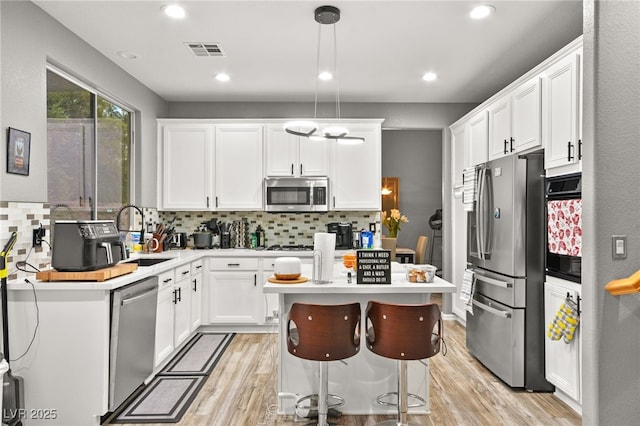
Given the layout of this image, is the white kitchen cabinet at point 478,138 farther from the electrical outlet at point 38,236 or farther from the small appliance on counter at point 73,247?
the electrical outlet at point 38,236

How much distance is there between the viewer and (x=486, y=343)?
3652mm

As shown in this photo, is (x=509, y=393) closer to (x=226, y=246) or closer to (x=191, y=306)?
(x=191, y=306)

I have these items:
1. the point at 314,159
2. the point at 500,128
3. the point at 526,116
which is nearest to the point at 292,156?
the point at 314,159

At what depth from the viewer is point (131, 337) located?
2.91 m

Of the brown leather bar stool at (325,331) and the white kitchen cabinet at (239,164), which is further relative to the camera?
the white kitchen cabinet at (239,164)

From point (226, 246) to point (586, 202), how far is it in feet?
13.3

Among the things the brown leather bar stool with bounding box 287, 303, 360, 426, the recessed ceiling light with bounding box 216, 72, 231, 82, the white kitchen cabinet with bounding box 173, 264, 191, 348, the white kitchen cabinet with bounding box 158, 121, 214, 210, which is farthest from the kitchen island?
the white kitchen cabinet with bounding box 158, 121, 214, 210

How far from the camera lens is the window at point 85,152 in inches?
129

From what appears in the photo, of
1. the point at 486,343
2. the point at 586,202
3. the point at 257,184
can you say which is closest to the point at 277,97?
the point at 257,184

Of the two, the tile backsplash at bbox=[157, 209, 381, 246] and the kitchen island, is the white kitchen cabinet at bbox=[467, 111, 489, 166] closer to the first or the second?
the tile backsplash at bbox=[157, 209, 381, 246]

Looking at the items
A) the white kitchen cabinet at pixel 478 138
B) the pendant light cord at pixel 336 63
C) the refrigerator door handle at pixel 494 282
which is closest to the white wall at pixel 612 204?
the refrigerator door handle at pixel 494 282

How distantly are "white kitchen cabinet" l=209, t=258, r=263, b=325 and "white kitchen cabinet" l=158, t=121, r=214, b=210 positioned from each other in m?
0.84

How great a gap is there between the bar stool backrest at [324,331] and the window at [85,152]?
2.21 meters

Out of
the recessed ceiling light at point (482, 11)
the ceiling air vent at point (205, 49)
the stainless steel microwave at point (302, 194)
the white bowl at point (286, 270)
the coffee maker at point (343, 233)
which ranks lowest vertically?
the white bowl at point (286, 270)
